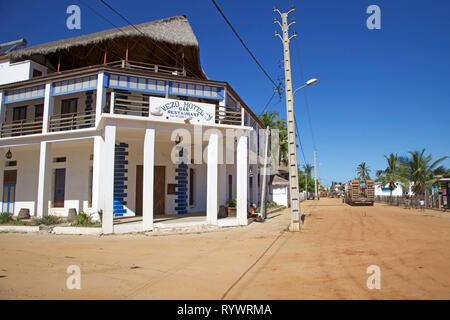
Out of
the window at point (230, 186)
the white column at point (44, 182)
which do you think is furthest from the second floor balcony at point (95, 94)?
the window at point (230, 186)

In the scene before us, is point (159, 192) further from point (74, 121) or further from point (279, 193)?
point (279, 193)

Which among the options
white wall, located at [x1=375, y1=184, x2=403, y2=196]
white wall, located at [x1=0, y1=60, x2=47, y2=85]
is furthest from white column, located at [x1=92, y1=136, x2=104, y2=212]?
white wall, located at [x1=375, y1=184, x2=403, y2=196]

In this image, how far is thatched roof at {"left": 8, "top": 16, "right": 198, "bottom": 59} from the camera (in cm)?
1599

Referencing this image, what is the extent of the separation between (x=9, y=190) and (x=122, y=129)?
11261 mm

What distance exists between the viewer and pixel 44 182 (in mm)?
14977

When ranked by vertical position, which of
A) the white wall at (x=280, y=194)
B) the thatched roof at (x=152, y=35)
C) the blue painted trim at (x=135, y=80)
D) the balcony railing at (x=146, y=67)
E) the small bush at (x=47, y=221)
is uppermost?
the thatched roof at (x=152, y=35)

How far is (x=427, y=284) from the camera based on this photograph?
497cm

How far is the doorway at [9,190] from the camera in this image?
1825cm

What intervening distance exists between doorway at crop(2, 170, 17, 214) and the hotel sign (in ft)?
40.1

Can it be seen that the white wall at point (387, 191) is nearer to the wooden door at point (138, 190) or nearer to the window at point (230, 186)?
the window at point (230, 186)

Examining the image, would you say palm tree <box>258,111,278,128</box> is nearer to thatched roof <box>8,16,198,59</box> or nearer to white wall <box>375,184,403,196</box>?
thatched roof <box>8,16,198,59</box>

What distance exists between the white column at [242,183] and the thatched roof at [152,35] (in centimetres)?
725
